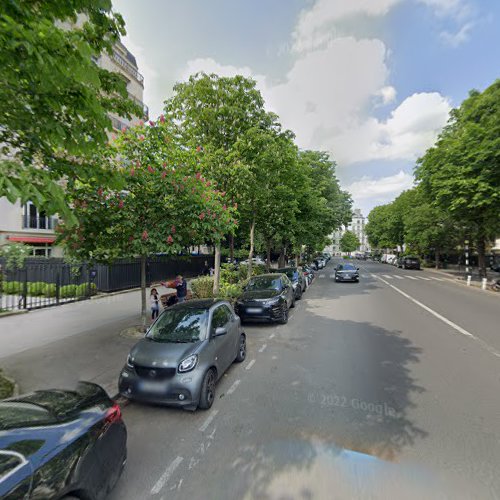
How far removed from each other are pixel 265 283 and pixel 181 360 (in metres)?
6.44

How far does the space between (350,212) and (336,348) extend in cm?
2570

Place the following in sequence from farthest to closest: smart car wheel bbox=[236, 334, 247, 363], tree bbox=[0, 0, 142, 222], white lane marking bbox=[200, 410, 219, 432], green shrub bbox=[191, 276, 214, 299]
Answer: green shrub bbox=[191, 276, 214, 299]
smart car wheel bbox=[236, 334, 247, 363]
white lane marking bbox=[200, 410, 219, 432]
tree bbox=[0, 0, 142, 222]

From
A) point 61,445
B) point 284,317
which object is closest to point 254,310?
point 284,317

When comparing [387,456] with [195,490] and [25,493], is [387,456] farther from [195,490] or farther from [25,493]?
[25,493]

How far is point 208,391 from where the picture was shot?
13.9ft

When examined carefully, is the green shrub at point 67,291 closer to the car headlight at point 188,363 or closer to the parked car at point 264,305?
the parked car at point 264,305

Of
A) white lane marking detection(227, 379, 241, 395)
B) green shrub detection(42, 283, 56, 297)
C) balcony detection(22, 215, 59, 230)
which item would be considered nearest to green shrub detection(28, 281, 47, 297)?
green shrub detection(42, 283, 56, 297)

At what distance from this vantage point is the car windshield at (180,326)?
4680 millimetres

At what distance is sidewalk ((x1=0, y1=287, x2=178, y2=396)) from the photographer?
5.25 m

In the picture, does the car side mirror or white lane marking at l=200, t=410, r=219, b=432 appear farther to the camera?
the car side mirror

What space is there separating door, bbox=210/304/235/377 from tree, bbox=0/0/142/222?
295 cm

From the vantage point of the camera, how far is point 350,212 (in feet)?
98.6

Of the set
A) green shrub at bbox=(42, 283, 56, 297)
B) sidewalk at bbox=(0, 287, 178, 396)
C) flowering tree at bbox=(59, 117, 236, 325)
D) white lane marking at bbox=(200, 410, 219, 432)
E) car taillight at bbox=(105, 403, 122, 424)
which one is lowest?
sidewalk at bbox=(0, 287, 178, 396)

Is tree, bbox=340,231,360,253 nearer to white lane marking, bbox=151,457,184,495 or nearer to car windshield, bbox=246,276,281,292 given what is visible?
car windshield, bbox=246,276,281,292
